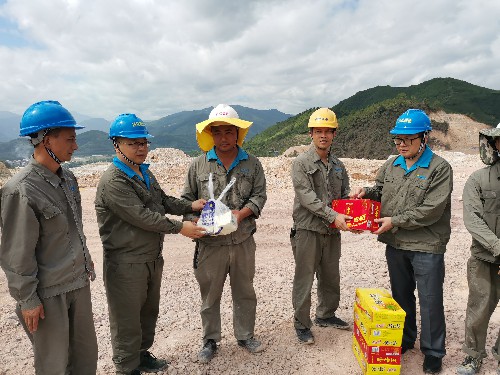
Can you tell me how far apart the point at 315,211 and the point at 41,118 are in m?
2.61

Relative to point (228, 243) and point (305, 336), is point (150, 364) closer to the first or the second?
point (228, 243)

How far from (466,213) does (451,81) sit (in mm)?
80870

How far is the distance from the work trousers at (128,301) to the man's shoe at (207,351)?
0.66m

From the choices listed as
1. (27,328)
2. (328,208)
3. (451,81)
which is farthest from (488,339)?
(451,81)

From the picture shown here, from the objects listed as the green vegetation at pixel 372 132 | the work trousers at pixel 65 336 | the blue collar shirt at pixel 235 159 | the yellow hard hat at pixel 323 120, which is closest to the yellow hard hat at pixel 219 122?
the blue collar shirt at pixel 235 159

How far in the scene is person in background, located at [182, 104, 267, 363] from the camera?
3635mm

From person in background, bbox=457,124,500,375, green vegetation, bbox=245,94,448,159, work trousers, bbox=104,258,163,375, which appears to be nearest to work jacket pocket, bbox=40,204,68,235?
work trousers, bbox=104,258,163,375

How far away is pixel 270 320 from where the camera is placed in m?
A: 4.60

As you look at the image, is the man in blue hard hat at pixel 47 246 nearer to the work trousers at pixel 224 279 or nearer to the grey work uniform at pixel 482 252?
the work trousers at pixel 224 279

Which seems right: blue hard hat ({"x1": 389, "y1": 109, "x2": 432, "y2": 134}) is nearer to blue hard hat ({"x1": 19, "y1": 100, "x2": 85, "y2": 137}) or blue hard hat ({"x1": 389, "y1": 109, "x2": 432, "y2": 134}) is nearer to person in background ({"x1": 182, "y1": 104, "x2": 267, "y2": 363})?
person in background ({"x1": 182, "y1": 104, "x2": 267, "y2": 363})

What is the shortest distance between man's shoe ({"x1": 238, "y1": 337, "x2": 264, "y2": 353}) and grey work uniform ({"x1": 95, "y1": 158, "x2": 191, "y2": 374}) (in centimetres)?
118

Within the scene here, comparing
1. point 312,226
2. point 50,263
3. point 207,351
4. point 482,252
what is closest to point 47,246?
point 50,263

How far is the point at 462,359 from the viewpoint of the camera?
377 centimetres

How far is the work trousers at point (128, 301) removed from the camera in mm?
3250
